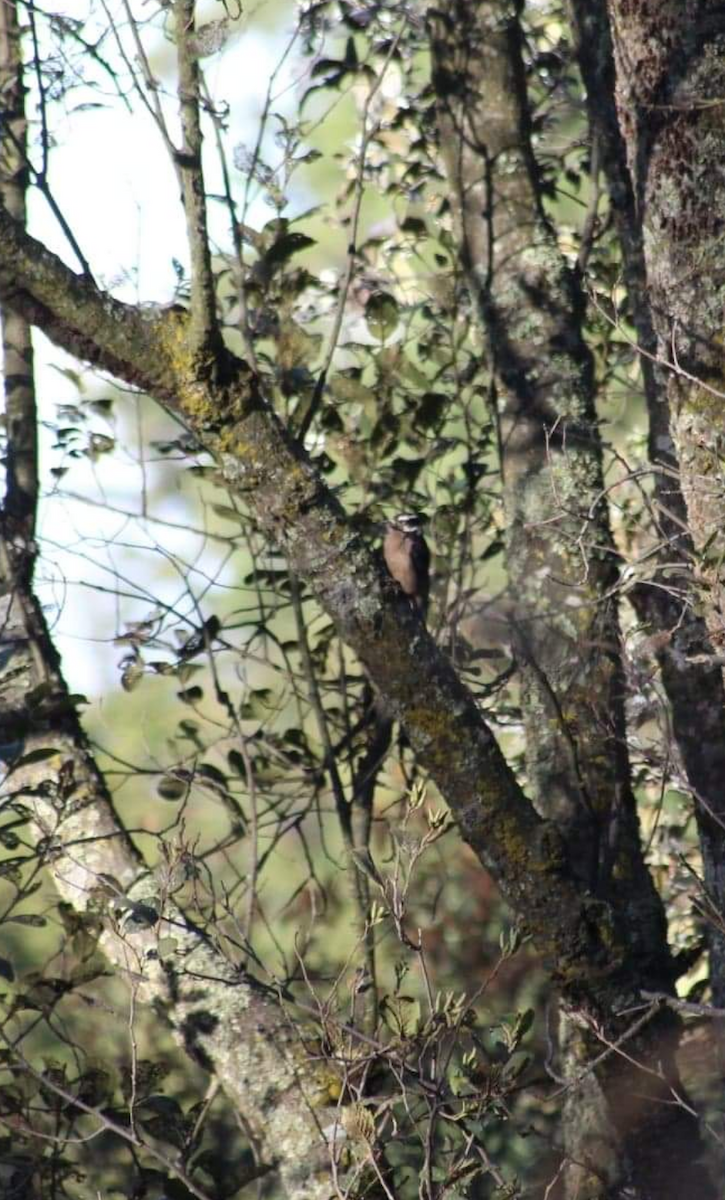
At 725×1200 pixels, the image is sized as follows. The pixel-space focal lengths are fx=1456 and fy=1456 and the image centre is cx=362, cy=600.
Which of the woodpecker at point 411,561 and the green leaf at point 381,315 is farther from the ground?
the green leaf at point 381,315

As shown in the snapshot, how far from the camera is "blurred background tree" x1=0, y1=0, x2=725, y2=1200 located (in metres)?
2.39

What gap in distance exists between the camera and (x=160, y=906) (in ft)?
7.45

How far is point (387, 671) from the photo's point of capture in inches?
96.6

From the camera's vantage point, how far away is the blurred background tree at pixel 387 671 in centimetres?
239

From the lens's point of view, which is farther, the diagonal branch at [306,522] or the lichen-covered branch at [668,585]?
the lichen-covered branch at [668,585]

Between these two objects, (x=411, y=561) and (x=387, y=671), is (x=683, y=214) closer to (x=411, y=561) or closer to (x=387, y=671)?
(x=387, y=671)

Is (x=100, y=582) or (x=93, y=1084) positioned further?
(x=100, y=582)

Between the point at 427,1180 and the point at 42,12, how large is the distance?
80.8 inches

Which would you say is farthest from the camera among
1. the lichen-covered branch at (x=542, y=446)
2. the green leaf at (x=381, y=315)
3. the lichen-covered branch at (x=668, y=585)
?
the green leaf at (x=381, y=315)

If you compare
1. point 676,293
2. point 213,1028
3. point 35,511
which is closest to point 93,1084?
point 213,1028

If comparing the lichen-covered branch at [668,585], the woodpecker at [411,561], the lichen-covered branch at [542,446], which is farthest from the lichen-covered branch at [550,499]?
the woodpecker at [411,561]

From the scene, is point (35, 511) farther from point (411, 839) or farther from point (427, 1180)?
point (427, 1180)

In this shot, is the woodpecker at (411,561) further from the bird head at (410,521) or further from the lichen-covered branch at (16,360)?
the lichen-covered branch at (16,360)

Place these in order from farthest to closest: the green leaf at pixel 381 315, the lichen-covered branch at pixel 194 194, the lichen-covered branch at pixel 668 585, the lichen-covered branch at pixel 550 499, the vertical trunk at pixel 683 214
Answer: the green leaf at pixel 381 315 < the lichen-covered branch at pixel 550 499 < the lichen-covered branch at pixel 668 585 < the lichen-covered branch at pixel 194 194 < the vertical trunk at pixel 683 214
